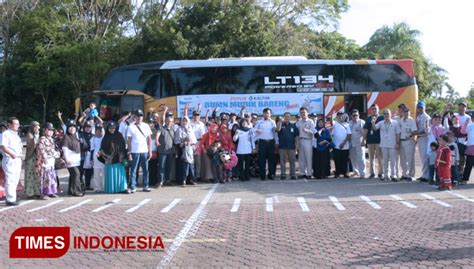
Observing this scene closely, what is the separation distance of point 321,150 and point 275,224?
18.9ft

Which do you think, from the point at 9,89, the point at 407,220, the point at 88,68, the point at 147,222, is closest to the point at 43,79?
the point at 88,68

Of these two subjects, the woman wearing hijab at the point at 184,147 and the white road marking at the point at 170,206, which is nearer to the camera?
the white road marking at the point at 170,206

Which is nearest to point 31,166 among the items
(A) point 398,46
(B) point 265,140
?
(B) point 265,140

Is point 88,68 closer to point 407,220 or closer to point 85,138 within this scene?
point 85,138

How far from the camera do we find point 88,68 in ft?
93.7

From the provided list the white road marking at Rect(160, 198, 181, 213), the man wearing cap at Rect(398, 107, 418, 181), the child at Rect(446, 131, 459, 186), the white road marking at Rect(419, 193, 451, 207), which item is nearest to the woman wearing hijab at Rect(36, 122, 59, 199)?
the white road marking at Rect(160, 198, 181, 213)

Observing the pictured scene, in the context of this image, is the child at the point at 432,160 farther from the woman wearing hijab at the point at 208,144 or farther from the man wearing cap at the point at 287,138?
the woman wearing hijab at the point at 208,144

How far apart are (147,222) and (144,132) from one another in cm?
387

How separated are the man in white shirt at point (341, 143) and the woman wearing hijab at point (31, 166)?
7.65m

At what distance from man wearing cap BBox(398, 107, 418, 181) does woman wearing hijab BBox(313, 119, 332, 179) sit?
194 cm

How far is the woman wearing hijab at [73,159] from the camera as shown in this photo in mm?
10859

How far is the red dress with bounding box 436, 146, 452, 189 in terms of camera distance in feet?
34.7

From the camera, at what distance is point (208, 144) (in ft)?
41.5

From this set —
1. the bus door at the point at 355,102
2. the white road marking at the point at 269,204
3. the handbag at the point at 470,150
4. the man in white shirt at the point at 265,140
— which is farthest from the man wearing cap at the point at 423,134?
the bus door at the point at 355,102
